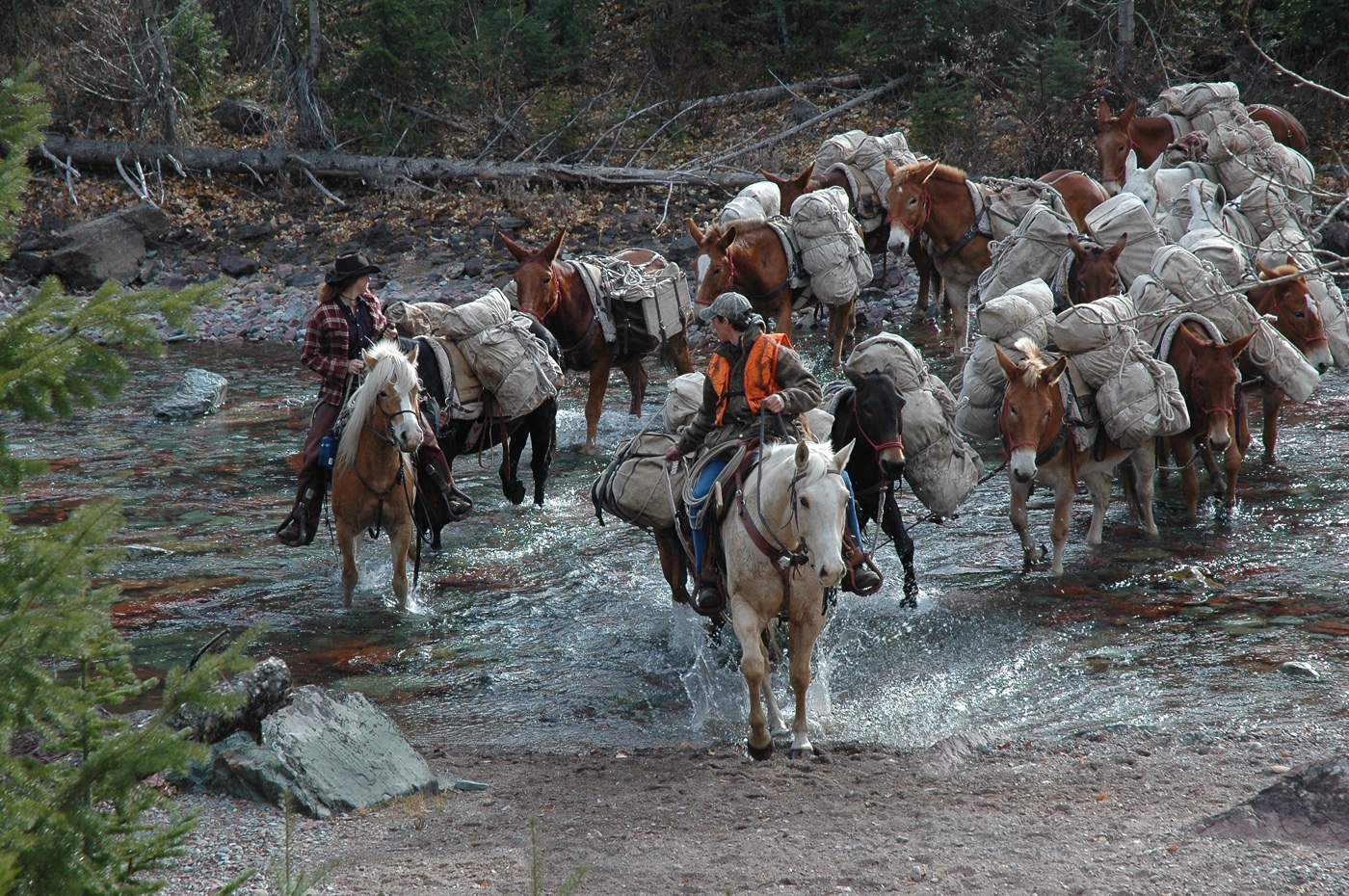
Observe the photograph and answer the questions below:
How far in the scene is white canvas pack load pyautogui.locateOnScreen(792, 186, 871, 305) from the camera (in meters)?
14.2

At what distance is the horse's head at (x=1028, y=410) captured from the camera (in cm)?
799

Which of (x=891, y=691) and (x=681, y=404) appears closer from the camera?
(x=891, y=691)

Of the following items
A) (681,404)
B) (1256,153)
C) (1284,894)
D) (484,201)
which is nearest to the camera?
(1284,894)

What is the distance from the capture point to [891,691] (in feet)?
23.6

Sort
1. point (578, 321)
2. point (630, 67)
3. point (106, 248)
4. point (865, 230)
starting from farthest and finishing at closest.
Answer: point (630, 67), point (106, 248), point (865, 230), point (578, 321)

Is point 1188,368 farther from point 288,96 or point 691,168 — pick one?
point 288,96

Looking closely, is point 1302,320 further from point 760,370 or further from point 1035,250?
point 760,370

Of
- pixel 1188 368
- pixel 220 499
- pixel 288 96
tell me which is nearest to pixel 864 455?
pixel 1188 368

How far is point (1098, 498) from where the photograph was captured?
915 cm

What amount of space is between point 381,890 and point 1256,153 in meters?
14.2

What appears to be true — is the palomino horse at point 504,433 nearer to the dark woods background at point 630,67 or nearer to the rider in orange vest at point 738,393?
the rider in orange vest at point 738,393

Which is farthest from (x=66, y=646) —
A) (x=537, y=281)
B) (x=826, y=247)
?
(x=826, y=247)

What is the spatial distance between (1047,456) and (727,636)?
2.70m

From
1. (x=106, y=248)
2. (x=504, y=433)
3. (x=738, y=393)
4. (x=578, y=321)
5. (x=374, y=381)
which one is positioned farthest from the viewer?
(x=106, y=248)
